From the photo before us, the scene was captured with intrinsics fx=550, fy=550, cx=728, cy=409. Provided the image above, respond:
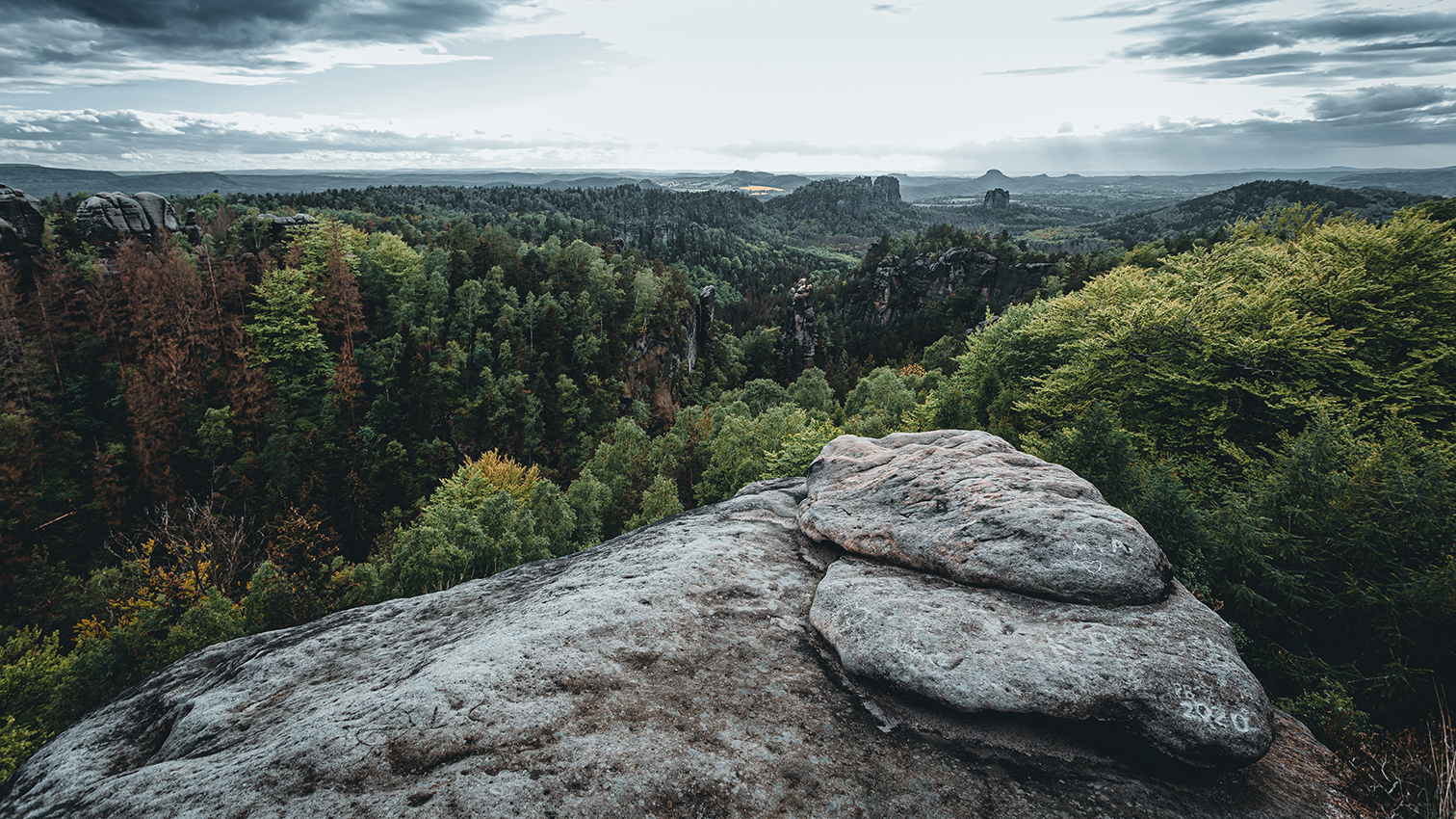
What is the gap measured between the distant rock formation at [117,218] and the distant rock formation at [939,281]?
155025 mm

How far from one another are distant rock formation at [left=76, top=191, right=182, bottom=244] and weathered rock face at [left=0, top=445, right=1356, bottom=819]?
91.5 meters

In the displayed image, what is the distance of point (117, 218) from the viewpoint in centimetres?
6956

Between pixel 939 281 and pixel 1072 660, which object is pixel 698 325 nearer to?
pixel 939 281

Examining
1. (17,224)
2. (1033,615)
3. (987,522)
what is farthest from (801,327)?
(1033,615)

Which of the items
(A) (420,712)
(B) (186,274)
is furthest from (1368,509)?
(B) (186,274)

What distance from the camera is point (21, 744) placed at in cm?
2391

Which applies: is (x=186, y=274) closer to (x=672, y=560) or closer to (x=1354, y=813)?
(x=672, y=560)

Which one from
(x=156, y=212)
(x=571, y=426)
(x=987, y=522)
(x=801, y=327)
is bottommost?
(x=571, y=426)

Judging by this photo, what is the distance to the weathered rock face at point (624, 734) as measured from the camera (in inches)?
269

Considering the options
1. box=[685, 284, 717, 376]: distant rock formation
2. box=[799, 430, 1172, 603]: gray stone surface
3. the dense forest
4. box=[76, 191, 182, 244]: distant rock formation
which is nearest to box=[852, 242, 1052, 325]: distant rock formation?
the dense forest

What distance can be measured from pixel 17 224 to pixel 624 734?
94.8 m

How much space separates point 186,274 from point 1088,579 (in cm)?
7929

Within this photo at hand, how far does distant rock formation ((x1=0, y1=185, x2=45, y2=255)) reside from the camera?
5744 centimetres

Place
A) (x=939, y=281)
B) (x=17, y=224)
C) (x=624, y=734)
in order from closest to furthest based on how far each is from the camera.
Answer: (x=624, y=734), (x=17, y=224), (x=939, y=281)
